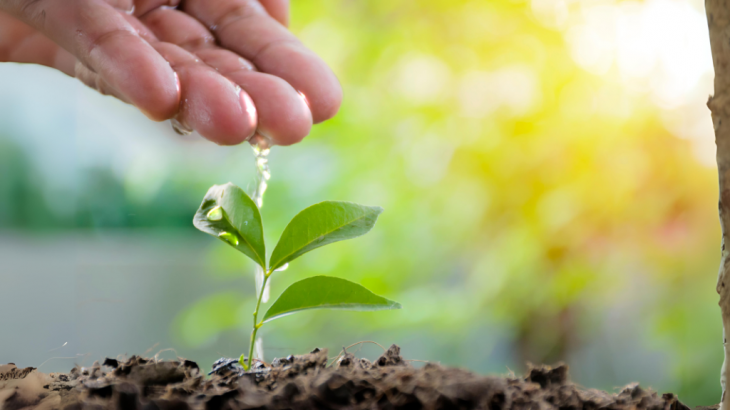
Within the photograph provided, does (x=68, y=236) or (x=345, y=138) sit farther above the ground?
(x=345, y=138)

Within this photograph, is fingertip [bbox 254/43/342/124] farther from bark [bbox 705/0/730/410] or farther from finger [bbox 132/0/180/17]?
bark [bbox 705/0/730/410]

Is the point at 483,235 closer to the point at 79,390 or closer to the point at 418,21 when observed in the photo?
the point at 418,21

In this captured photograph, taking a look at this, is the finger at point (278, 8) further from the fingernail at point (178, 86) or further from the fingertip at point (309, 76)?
the fingernail at point (178, 86)

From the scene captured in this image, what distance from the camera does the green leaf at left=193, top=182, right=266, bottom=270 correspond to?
366mm

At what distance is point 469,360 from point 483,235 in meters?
0.33

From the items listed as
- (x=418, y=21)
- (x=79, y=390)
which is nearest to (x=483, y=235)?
(x=418, y=21)

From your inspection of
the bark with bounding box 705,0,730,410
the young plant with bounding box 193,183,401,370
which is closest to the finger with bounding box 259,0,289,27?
the young plant with bounding box 193,183,401,370

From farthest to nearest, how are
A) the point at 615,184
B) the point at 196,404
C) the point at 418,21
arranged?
the point at 418,21, the point at 615,184, the point at 196,404

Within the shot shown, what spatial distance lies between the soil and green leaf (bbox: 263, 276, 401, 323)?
0.13ft

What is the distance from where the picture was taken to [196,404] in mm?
286

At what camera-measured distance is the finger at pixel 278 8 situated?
782 mm

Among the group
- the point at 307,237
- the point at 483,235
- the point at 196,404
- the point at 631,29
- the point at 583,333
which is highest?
the point at 631,29

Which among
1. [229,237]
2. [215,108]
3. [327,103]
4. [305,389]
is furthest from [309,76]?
[305,389]

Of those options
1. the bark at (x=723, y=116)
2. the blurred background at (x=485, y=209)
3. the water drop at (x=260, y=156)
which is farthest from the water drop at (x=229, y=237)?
the blurred background at (x=485, y=209)
